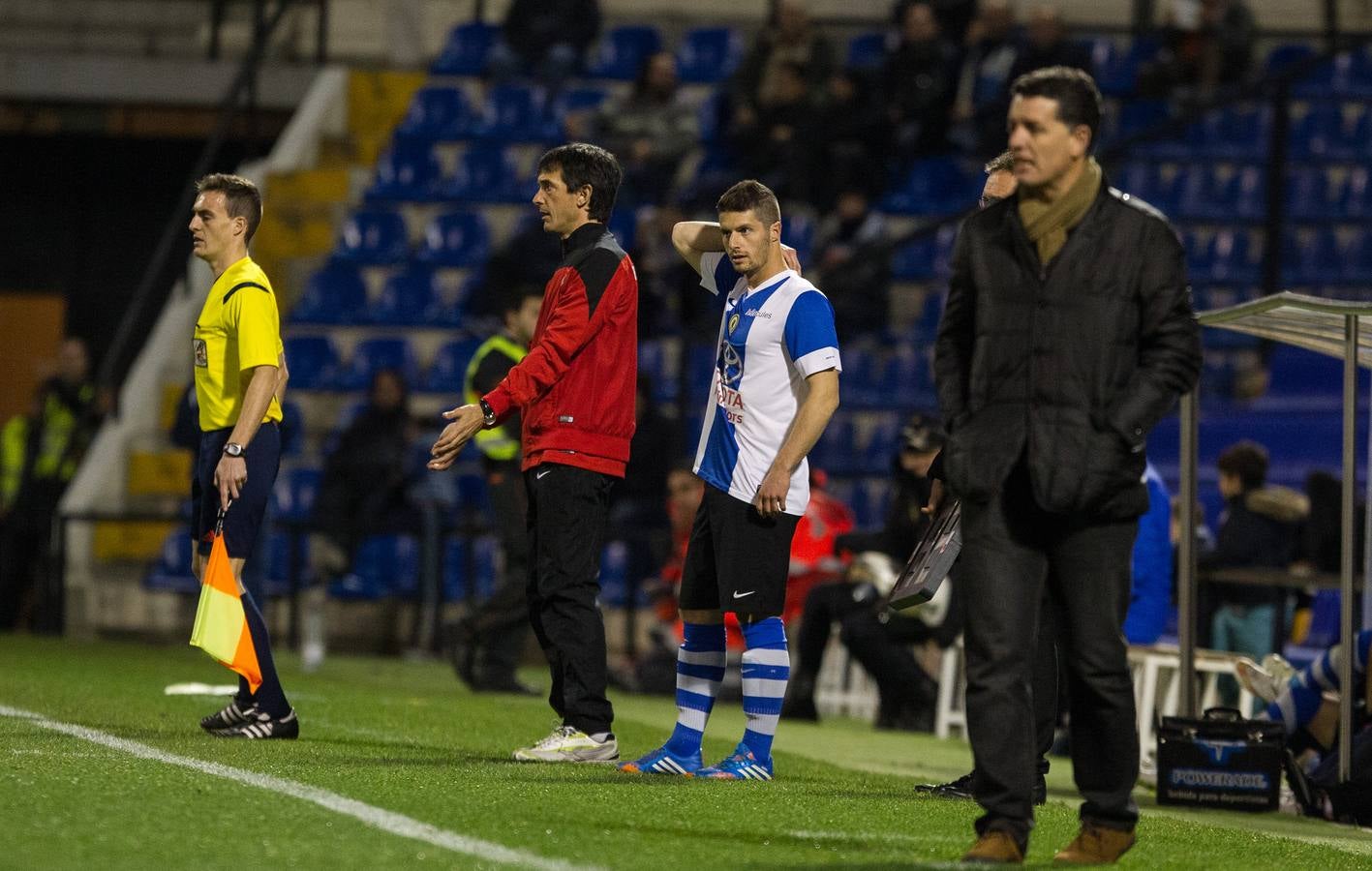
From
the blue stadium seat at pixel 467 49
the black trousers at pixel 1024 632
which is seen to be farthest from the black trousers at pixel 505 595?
the blue stadium seat at pixel 467 49

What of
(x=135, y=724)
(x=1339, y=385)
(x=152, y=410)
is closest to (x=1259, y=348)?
(x=1339, y=385)

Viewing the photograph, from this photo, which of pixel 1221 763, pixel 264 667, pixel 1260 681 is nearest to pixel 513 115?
pixel 1260 681

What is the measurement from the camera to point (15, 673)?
36.5ft

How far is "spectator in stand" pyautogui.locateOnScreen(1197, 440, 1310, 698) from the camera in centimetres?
1145

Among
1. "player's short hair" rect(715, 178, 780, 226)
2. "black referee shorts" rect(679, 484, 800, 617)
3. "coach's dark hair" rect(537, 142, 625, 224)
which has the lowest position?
"black referee shorts" rect(679, 484, 800, 617)

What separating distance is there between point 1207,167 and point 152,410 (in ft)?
27.4

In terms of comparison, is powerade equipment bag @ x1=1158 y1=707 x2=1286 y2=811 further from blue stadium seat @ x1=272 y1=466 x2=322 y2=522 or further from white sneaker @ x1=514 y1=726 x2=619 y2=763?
blue stadium seat @ x1=272 y1=466 x2=322 y2=522

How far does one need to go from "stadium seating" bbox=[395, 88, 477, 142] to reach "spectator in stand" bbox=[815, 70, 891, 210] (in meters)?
3.25

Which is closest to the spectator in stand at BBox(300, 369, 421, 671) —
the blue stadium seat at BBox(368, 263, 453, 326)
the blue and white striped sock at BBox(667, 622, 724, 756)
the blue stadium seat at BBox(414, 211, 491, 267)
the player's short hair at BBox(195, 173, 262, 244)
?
the blue stadium seat at BBox(368, 263, 453, 326)

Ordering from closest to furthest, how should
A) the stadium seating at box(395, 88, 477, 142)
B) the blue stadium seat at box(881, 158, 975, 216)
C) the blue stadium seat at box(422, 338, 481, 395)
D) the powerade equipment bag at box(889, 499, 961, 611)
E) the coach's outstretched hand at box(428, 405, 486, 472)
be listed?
the powerade equipment bag at box(889, 499, 961, 611) < the coach's outstretched hand at box(428, 405, 486, 472) < the blue stadium seat at box(422, 338, 481, 395) < the blue stadium seat at box(881, 158, 975, 216) < the stadium seating at box(395, 88, 477, 142)

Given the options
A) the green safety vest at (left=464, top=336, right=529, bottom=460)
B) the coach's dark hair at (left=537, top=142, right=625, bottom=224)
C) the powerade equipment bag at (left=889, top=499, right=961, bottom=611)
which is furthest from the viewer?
the green safety vest at (left=464, top=336, right=529, bottom=460)

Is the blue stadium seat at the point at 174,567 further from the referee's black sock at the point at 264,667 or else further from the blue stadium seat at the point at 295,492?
the referee's black sock at the point at 264,667

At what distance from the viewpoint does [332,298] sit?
59.7 ft

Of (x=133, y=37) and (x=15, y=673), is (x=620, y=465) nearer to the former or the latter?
(x=15, y=673)
